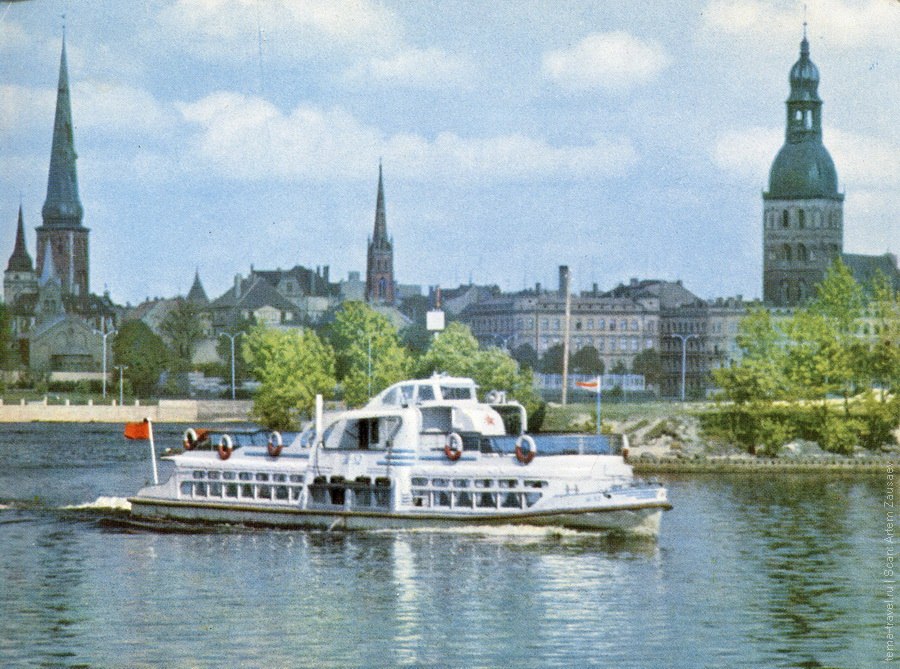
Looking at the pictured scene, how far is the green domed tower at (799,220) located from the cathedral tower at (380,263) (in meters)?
33.5

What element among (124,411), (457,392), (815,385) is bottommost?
(124,411)

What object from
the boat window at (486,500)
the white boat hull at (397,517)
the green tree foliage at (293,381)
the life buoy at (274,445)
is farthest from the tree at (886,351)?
the life buoy at (274,445)

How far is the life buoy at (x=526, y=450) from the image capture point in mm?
41625

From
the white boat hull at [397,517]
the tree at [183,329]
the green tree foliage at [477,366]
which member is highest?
the tree at [183,329]

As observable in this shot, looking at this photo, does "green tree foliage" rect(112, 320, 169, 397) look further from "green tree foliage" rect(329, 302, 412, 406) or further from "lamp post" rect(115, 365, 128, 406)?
"green tree foliage" rect(329, 302, 412, 406)

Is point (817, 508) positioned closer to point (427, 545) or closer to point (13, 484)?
point (427, 545)

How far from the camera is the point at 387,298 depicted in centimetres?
16312

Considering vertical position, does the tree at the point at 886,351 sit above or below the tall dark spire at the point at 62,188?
below

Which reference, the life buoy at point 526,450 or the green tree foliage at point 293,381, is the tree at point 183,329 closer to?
the green tree foliage at point 293,381

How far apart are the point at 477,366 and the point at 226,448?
3736 centimetres

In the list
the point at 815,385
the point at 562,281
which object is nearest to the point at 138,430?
the point at 815,385

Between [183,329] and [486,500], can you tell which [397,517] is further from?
[183,329]

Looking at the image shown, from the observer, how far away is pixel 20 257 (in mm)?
175500

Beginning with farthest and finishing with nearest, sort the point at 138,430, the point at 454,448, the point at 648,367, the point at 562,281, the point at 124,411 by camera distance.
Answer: the point at 562,281, the point at 648,367, the point at 124,411, the point at 138,430, the point at 454,448
